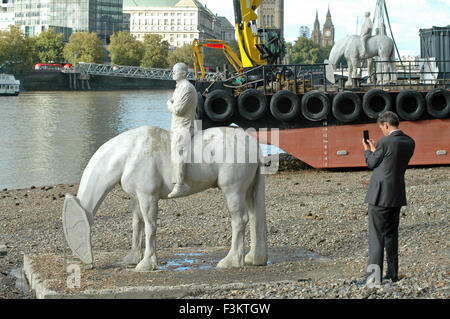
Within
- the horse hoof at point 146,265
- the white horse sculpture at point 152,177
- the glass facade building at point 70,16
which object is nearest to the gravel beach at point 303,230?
the white horse sculpture at point 152,177

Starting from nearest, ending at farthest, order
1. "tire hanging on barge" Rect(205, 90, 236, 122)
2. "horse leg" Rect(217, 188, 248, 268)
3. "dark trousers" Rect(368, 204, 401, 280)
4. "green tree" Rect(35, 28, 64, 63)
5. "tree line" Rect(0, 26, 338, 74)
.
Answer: "dark trousers" Rect(368, 204, 401, 280), "horse leg" Rect(217, 188, 248, 268), "tire hanging on barge" Rect(205, 90, 236, 122), "tree line" Rect(0, 26, 338, 74), "green tree" Rect(35, 28, 64, 63)

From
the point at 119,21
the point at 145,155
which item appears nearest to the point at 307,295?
the point at 145,155

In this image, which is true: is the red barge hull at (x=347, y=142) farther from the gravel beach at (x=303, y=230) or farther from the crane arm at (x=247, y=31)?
the crane arm at (x=247, y=31)

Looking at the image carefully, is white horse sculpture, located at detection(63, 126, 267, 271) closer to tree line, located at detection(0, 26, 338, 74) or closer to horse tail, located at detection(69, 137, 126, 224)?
horse tail, located at detection(69, 137, 126, 224)

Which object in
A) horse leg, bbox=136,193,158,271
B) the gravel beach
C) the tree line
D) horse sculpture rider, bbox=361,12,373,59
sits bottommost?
the gravel beach

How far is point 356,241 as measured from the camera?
11.7 metres

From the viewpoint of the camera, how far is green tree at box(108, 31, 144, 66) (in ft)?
506

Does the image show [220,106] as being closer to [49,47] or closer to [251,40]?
[251,40]

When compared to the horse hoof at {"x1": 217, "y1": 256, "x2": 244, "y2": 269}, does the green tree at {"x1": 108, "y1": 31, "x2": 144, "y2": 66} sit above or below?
above

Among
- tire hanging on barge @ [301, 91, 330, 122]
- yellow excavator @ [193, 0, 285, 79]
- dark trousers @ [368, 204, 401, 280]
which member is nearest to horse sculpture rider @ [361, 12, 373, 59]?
tire hanging on barge @ [301, 91, 330, 122]

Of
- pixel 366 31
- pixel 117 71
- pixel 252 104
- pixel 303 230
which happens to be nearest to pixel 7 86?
pixel 117 71

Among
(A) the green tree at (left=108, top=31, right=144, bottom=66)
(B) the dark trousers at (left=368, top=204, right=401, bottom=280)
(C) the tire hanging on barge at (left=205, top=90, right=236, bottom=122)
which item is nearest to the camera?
(B) the dark trousers at (left=368, top=204, right=401, bottom=280)

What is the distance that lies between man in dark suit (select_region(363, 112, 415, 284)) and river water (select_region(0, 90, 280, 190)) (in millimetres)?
18867

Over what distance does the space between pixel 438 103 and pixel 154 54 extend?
140 metres
